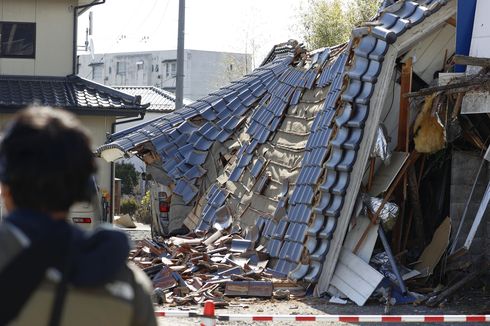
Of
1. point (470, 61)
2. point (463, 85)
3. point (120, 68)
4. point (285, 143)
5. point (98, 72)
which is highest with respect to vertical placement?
point (470, 61)

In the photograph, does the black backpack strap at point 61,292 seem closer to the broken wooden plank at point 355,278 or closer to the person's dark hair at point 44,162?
the person's dark hair at point 44,162

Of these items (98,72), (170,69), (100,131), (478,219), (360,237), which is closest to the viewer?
(478,219)

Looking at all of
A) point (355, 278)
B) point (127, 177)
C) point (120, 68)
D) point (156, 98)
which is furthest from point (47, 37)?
point (120, 68)

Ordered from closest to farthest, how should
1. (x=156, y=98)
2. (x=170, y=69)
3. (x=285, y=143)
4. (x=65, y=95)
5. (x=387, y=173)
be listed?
(x=387, y=173) < (x=285, y=143) < (x=65, y=95) < (x=156, y=98) < (x=170, y=69)

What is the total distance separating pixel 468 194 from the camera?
1353 cm

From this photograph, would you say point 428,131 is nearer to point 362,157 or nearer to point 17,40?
point 362,157

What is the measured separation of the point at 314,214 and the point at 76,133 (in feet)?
34.6

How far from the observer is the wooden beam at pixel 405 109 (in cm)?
1351

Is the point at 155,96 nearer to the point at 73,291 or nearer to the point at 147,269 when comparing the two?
the point at 147,269

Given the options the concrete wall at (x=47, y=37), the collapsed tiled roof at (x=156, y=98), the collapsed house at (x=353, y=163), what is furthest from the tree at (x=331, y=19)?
the collapsed house at (x=353, y=163)

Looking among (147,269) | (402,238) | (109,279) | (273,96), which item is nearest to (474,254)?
(402,238)

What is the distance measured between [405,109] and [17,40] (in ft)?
48.0

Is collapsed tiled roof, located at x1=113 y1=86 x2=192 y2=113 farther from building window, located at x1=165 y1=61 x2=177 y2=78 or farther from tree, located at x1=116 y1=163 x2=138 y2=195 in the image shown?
building window, located at x1=165 y1=61 x2=177 y2=78

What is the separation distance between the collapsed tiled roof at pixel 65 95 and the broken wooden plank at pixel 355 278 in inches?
476
